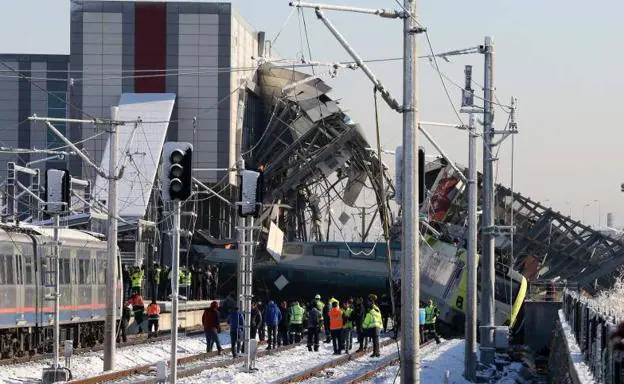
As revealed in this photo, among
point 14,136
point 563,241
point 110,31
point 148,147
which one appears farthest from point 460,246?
point 14,136

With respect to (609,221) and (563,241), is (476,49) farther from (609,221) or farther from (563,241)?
(609,221)

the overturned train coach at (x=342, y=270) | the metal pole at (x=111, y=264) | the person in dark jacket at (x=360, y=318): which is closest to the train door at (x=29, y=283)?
the metal pole at (x=111, y=264)

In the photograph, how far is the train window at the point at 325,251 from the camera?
227 ft

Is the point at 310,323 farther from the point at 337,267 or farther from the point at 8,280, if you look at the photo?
the point at 337,267

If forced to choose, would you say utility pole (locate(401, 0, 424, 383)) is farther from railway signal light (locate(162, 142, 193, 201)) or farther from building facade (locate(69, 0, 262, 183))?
building facade (locate(69, 0, 262, 183))

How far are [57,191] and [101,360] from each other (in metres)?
7.87

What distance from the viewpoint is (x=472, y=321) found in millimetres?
36125

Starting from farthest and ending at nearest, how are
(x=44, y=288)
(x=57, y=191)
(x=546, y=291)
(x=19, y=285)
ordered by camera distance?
(x=546, y=291) → (x=44, y=288) → (x=19, y=285) → (x=57, y=191)

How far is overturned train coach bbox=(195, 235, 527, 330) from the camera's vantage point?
185ft

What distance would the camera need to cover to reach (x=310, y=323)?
4509 cm

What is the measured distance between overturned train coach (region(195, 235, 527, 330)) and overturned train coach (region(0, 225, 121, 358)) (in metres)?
14.3

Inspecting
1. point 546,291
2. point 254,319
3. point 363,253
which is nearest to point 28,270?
point 254,319

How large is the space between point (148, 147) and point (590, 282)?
22.7m

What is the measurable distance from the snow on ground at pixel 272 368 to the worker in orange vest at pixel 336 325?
0.36m
